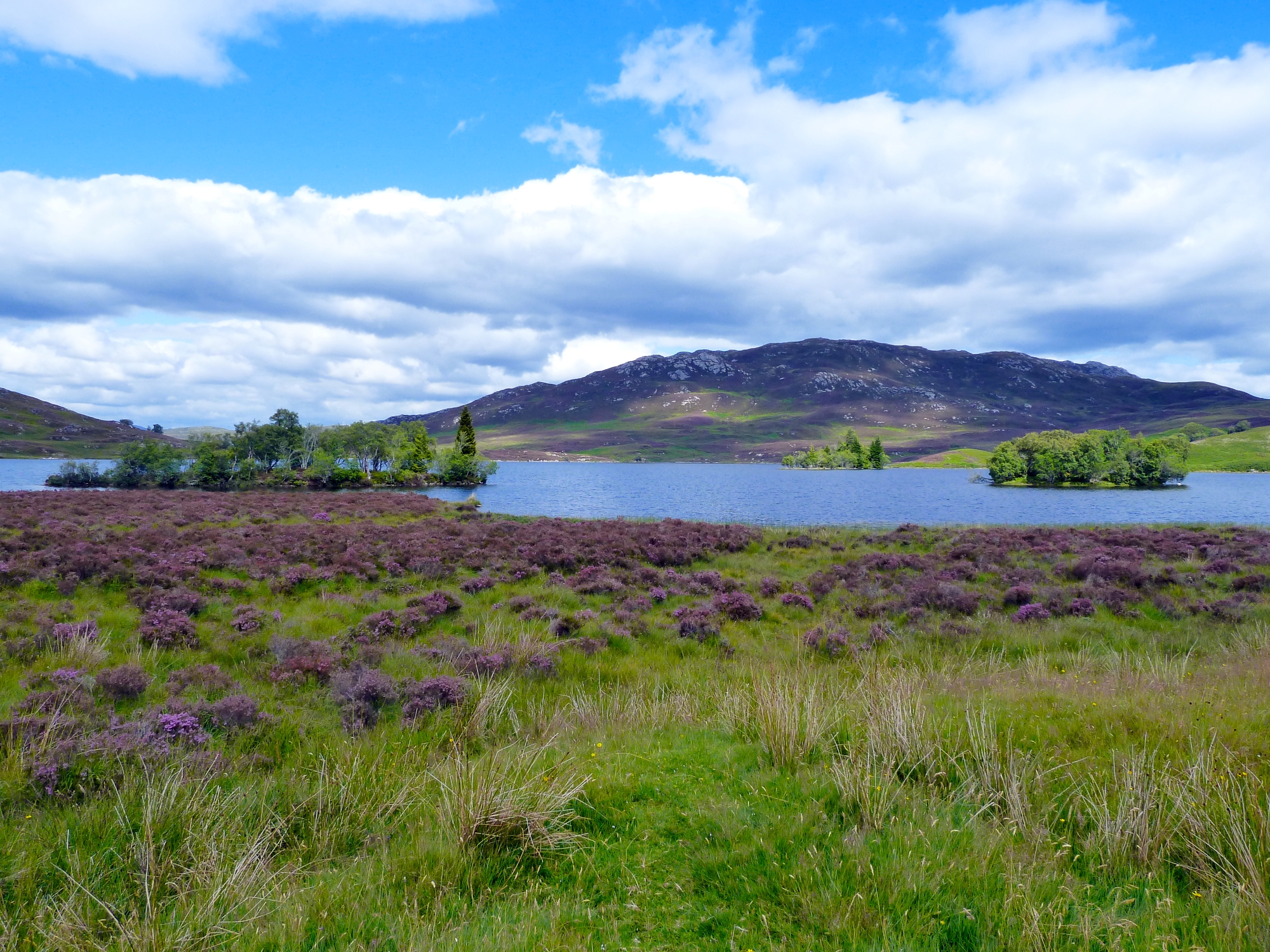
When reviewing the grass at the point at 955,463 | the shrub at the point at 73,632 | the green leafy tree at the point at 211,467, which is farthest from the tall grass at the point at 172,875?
the grass at the point at 955,463

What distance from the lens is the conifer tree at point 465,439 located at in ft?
300

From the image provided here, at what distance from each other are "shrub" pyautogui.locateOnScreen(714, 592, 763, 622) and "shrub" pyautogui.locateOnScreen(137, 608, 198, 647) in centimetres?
1116

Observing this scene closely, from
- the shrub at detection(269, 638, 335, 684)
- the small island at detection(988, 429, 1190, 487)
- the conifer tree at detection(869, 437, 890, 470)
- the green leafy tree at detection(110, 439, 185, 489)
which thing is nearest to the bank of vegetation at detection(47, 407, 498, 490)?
the green leafy tree at detection(110, 439, 185, 489)

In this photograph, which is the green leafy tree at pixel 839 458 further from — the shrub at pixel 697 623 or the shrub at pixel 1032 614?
the shrub at pixel 697 623

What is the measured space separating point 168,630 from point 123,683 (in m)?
3.00

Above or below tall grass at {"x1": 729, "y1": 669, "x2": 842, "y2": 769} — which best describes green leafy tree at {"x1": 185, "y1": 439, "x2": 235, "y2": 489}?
above

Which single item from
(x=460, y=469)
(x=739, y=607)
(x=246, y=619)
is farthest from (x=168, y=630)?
(x=460, y=469)

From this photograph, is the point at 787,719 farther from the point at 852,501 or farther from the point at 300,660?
the point at 852,501

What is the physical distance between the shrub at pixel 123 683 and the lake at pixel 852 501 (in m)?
31.8

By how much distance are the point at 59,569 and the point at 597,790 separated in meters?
17.0

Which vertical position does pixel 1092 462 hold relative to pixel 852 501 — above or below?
above

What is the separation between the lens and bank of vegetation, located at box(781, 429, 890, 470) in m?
158

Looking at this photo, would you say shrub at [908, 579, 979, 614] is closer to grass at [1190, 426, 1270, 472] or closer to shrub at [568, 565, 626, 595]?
shrub at [568, 565, 626, 595]

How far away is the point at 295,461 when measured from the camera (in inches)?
3450
